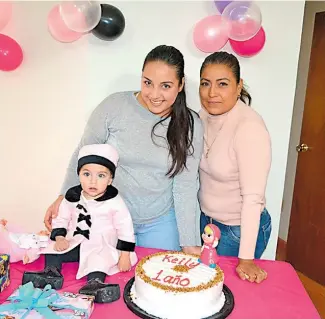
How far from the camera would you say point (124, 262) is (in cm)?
154

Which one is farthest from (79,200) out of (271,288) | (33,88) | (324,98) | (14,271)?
(324,98)

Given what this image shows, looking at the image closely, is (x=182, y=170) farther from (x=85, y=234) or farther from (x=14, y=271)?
(x=14, y=271)

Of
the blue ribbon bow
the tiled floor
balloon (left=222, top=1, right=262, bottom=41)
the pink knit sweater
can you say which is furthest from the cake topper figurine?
the tiled floor

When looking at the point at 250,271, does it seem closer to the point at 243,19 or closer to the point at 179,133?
the point at 179,133

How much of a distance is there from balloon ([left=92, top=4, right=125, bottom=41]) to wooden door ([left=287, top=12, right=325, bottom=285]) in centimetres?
150

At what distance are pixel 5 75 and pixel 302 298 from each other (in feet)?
5.50

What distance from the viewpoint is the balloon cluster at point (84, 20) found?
69.5 inches

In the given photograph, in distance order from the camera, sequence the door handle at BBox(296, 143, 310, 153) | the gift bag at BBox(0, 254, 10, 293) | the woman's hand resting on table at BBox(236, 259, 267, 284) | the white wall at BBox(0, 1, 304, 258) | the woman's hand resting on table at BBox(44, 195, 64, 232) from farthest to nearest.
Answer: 1. the door handle at BBox(296, 143, 310, 153)
2. the white wall at BBox(0, 1, 304, 258)
3. the woman's hand resting on table at BBox(44, 195, 64, 232)
4. the woman's hand resting on table at BBox(236, 259, 267, 284)
5. the gift bag at BBox(0, 254, 10, 293)

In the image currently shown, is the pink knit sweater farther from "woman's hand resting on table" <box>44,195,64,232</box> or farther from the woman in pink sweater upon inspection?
"woman's hand resting on table" <box>44,195,64,232</box>

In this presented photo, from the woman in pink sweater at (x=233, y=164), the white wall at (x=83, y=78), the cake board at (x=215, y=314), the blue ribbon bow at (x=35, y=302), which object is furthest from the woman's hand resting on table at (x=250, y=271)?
the white wall at (x=83, y=78)

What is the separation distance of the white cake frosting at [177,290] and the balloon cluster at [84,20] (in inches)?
39.2

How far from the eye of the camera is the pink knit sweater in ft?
5.23

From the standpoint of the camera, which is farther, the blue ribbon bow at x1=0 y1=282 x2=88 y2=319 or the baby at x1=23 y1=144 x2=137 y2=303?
the baby at x1=23 y1=144 x2=137 y2=303

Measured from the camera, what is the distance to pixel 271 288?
1474 millimetres
